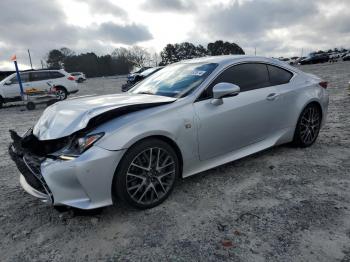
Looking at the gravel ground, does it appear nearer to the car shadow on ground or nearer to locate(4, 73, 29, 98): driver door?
the car shadow on ground

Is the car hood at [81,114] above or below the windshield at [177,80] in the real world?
below

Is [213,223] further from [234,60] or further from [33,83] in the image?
[33,83]

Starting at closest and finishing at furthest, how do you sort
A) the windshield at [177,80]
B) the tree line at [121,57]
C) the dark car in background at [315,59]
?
the windshield at [177,80], the dark car in background at [315,59], the tree line at [121,57]

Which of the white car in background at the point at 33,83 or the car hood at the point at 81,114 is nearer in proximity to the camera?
the car hood at the point at 81,114

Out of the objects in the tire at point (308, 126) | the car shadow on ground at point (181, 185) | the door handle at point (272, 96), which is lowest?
the car shadow on ground at point (181, 185)

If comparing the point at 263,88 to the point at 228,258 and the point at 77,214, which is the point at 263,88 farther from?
the point at 77,214

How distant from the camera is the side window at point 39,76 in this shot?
45.4ft

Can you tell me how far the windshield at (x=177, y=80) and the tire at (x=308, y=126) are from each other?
1722mm

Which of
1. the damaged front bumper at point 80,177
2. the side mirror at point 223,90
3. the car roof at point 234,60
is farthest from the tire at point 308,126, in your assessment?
the damaged front bumper at point 80,177

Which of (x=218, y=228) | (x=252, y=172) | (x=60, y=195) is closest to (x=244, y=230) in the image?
(x=218, y=228)

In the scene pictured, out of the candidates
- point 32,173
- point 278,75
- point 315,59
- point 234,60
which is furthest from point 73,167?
point 315,59

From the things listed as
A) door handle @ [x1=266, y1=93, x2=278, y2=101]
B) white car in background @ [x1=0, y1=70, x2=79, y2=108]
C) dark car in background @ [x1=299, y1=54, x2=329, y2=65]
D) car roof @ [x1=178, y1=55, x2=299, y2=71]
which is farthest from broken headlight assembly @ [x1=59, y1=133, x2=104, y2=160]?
dark car in background @ [x1=299, y1=54, x2=329, y2=65]

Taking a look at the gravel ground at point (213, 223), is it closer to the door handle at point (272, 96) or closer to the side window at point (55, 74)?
the door handle at point (272, 96)

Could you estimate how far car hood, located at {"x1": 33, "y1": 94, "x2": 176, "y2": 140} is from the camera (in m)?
2.92
